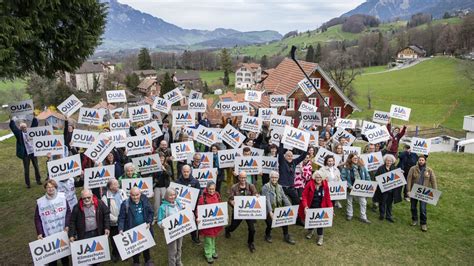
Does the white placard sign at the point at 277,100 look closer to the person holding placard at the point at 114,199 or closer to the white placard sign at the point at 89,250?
the person holding placard at the point at 114,199

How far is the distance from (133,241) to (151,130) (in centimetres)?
545

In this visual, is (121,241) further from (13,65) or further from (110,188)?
(13,65)

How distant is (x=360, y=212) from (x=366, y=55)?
12437 cm

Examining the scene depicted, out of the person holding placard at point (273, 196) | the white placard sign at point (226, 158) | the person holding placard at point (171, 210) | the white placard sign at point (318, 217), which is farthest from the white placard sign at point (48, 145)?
the white placard sign at point (318, 217)

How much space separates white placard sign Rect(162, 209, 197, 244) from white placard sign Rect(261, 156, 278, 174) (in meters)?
3.46

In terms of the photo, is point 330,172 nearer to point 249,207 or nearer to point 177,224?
point 249,207

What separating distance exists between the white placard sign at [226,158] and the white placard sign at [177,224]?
3.25 meters

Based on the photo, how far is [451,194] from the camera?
13625 mm

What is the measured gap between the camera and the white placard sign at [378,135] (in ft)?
41.8

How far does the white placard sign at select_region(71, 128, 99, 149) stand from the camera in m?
11.1

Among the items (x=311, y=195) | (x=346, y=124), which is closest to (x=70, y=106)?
(x=311, y=195)

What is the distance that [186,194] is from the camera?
29.2 feet

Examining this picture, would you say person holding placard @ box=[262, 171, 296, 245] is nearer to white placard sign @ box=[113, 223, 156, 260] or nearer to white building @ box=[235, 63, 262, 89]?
white placard sign @ box=[113, 223, 156, 260]

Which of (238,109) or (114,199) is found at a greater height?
(238,109)
